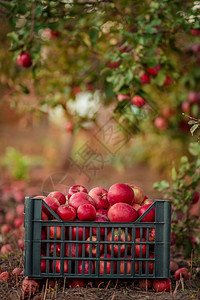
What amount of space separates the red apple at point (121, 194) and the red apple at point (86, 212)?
0.14 metres

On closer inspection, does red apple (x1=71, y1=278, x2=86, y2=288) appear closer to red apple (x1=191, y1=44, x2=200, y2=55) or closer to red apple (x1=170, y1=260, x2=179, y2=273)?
red apple (x1=170, y1=260, x2=179, y2=273)

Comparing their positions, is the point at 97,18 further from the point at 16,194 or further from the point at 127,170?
the point at 127,170

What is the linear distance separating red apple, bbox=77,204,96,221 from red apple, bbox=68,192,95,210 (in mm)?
51

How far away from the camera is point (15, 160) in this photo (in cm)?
586

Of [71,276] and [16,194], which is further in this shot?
[16,194]

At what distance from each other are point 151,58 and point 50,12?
28.0 inches

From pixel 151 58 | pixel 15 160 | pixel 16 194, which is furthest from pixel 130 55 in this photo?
pixel 15 160

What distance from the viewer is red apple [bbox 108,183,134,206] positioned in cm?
172

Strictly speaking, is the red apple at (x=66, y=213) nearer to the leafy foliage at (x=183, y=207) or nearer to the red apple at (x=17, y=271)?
the red apple at (x=17, y=271)

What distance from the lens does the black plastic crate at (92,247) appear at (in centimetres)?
159

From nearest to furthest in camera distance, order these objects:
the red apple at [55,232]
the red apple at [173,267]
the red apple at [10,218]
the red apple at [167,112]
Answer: the red apple at [55,232] < the red apple at [173,267] < the red apple at [10,218] < the red apple at [167,112]

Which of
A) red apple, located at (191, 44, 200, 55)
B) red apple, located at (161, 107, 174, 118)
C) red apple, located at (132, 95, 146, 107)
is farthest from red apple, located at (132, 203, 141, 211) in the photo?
red apple, located at (161, 107, 174, 118)

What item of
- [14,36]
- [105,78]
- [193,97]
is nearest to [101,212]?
[14,36]

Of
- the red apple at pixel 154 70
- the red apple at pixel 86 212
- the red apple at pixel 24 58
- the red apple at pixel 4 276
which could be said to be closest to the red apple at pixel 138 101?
the red apple at pixel 154 70
